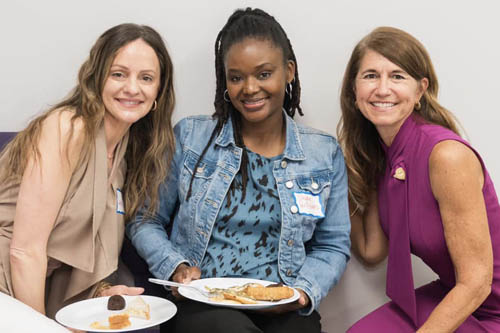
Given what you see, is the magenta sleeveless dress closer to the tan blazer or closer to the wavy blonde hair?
the wavy blonde hair

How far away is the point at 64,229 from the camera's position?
6.16 feet

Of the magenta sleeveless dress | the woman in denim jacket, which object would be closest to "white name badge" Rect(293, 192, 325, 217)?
the woman in denim jacket

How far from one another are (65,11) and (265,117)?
964 mm

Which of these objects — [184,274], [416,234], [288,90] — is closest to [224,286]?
[184,274]

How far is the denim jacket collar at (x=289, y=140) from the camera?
208cm

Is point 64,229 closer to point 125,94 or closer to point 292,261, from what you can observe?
point 125,94

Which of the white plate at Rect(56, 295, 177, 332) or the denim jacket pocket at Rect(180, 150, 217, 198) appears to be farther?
the denim jacket pocket at Rect(180, 150, 217, 198)

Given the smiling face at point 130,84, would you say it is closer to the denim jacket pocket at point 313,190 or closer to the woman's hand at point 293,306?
the denim jacket pocket at point 313,190

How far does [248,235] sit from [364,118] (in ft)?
1.92

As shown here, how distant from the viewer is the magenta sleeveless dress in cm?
190

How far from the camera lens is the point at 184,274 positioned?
1.93 m

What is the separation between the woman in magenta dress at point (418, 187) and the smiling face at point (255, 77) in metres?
0.28

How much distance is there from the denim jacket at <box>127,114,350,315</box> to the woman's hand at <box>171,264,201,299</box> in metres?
0.02

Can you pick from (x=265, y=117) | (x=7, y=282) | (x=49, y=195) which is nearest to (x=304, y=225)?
(x=265, y=117)
